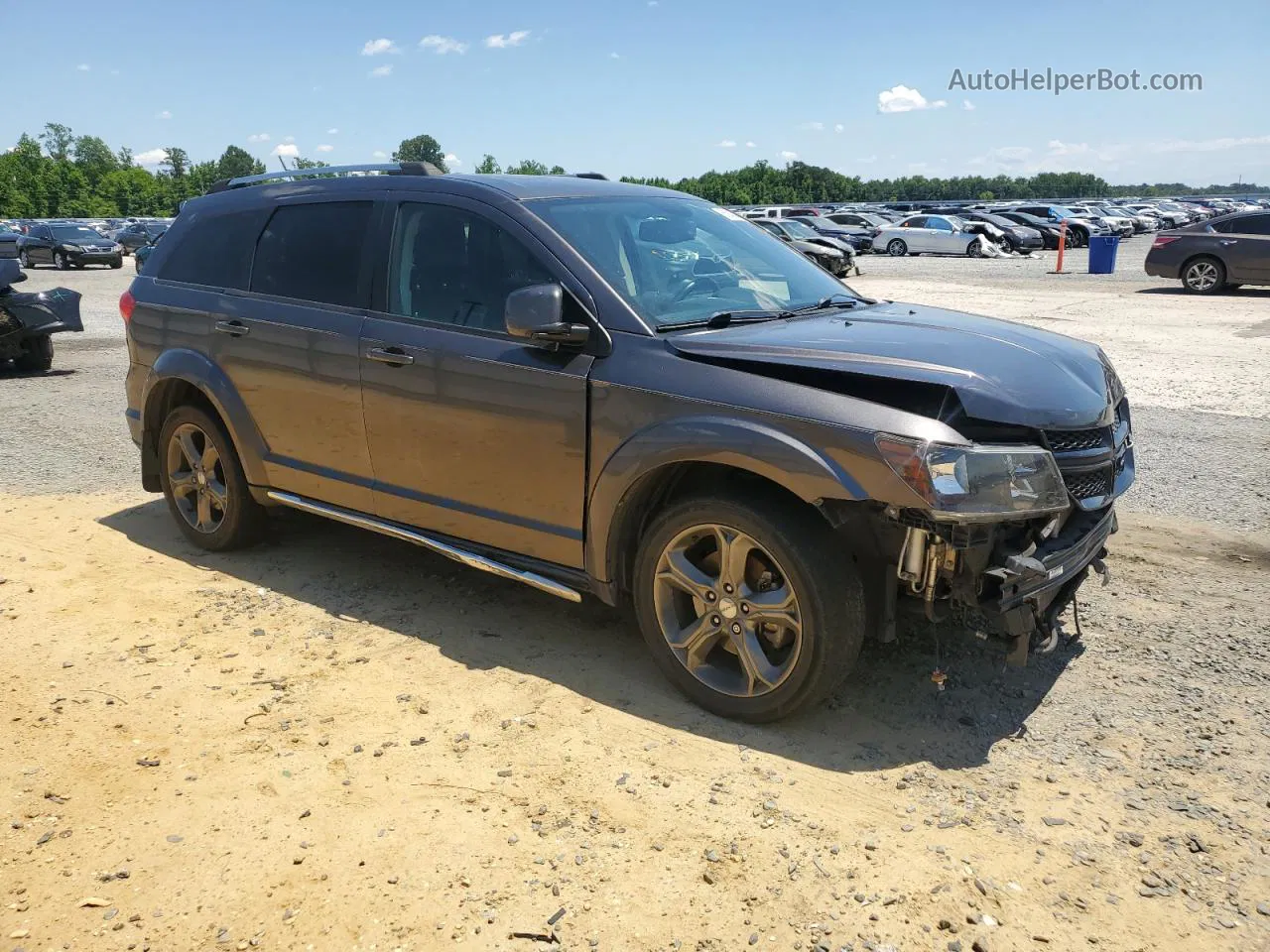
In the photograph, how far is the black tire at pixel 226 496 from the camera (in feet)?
17.9

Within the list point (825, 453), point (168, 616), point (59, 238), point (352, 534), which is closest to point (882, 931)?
point (825, 453)

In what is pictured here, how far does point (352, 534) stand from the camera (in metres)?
6.03

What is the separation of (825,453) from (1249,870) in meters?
1.68

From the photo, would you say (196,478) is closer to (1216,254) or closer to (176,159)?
(1216,254)

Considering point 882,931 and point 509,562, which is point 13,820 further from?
point 882,931

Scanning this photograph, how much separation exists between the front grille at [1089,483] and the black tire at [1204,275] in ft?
61.7

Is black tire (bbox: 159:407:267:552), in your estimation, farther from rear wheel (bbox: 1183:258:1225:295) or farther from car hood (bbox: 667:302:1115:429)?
rear wheel (bbox: 1183:258:1225:295)

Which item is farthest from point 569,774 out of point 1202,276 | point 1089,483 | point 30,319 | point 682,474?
point 1202,276

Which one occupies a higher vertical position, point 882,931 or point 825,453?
point 825,453

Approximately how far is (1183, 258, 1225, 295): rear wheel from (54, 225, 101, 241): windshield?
33.1 metres

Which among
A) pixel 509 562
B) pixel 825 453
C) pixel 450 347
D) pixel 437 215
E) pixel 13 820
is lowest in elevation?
pixel 13 820

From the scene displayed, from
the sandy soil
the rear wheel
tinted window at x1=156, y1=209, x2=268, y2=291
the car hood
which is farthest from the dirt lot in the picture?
the rear wheel

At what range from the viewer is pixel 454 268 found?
4.50 metres

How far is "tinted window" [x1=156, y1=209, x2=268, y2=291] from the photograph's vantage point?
537cm
